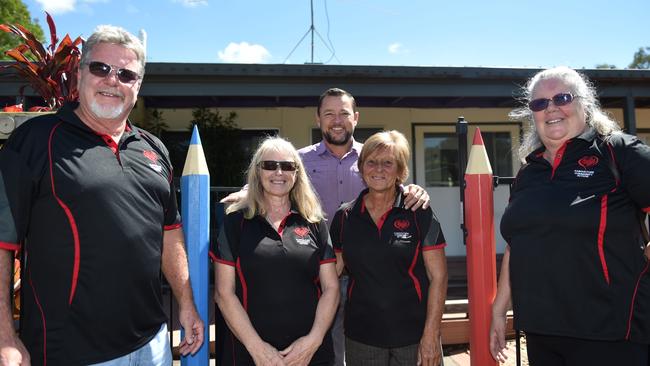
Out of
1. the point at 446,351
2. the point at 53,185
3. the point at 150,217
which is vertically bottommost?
the point at 446,351

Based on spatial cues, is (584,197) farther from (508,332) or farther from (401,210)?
(508,332)

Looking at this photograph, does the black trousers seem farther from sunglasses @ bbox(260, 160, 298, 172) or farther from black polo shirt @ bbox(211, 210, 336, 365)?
sunglasses @ bbox(260, 160, 298, 172)

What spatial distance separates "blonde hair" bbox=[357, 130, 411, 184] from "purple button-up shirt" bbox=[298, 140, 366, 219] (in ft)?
1.75

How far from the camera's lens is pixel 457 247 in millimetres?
8609

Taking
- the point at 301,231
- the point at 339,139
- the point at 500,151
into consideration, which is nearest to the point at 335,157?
the point at 339,139

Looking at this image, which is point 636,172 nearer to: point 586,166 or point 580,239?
point 586,166

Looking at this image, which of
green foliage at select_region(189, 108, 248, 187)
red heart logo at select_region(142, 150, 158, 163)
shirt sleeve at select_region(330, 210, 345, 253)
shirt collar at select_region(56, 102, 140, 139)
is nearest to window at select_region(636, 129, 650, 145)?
green foliage at select_region(189, 108, 248, 187)

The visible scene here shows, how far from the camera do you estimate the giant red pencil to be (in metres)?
2.72

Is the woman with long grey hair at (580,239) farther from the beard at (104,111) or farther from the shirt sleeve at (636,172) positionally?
the beard at (104,111)

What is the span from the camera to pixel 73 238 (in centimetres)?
181

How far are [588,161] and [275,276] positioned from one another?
60.6 inches

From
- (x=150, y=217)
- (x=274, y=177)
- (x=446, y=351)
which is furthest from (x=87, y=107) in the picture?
(x=446, y=351)

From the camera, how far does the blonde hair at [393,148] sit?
2570 mm

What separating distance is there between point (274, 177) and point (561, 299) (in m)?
1.46
